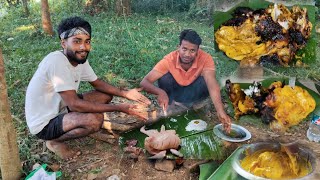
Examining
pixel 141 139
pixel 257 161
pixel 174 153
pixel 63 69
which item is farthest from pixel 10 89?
pixel 257 161

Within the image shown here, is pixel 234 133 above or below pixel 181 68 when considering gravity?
below

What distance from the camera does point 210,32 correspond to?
365 cm

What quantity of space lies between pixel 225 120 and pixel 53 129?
1.39 meters

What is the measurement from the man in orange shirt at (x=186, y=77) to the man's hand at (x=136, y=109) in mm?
153

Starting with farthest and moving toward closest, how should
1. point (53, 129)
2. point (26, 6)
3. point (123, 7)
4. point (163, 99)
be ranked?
point (26, 6) → point (123, 7) → point (163, 99) → point (53, 129)

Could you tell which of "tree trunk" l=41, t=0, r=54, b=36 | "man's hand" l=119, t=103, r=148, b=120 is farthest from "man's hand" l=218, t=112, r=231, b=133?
"tree trunk" l=41, t=0, r=54, b=36

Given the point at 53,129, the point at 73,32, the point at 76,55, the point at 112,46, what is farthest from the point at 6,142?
the point at 112,46

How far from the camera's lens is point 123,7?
4055 millimetres

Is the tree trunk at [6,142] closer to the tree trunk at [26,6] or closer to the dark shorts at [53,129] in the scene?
the dark shorts at [53,129]

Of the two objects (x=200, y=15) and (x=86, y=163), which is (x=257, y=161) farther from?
(x=200, y=15)

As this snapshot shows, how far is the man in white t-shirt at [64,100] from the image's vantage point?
2.97 m

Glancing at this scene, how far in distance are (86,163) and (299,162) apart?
1.64 metres

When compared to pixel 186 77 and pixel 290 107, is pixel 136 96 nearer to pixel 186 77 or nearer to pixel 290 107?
pixel 186 77

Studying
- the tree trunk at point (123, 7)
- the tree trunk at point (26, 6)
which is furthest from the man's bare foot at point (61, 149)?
the tree trunk at point (26, 6)
